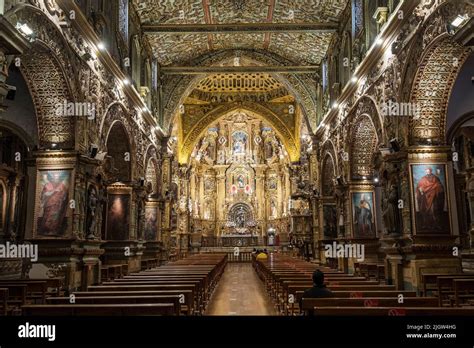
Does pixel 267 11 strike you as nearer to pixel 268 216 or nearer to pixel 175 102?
pixel 175 102

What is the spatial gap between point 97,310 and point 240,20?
17.7 metres

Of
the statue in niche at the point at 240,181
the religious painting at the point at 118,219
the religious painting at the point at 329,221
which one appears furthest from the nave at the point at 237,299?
the statue in niche at the point at 240,181

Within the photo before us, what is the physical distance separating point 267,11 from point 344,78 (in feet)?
14.7

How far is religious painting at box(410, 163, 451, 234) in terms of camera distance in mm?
11148

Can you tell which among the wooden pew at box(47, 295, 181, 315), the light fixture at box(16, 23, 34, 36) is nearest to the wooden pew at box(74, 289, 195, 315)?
the wooden pew at box(47, 295, 181, 315)

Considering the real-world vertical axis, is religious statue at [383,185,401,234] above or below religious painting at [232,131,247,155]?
below

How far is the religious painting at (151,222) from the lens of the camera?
22.9 metres

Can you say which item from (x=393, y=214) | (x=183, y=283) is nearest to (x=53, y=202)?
(x=183, y=283)

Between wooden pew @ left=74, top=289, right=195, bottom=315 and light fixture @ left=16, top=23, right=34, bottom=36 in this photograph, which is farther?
light fixture @ left=16, top=23, right=34, bottom=36

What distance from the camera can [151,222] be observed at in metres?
23.2

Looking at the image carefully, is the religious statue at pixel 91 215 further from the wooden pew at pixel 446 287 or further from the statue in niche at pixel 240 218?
the statue in niche at pixel 240 218

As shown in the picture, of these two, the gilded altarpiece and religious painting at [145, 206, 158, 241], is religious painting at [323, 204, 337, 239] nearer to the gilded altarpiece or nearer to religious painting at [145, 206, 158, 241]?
religious painting at [145, 206, 158, 241]

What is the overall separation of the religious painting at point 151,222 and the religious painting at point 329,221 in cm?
859

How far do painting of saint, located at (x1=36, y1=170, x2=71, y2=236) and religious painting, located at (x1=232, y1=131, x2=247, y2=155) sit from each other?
1229 inches
